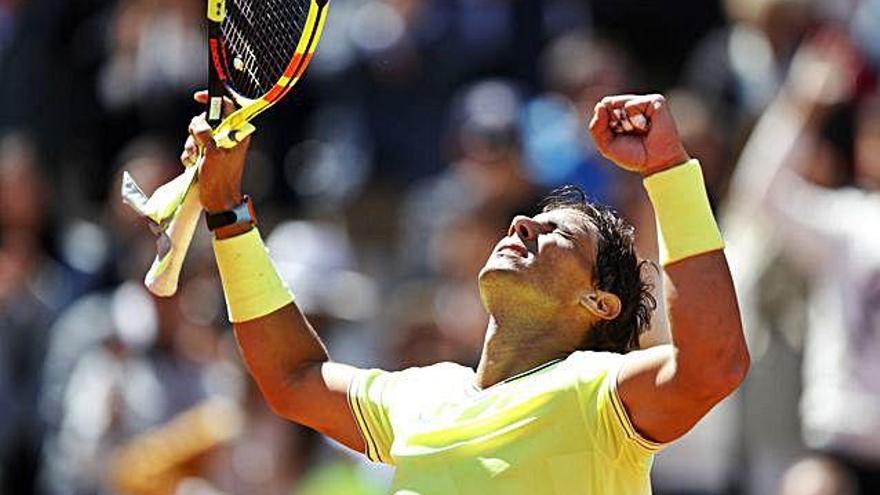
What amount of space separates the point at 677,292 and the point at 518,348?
0.62 metres

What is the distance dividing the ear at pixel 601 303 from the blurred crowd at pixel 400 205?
3.04 meters

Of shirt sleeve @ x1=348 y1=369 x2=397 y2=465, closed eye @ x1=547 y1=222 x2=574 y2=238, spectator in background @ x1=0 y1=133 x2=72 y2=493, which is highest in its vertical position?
closed eye @ x1=547 y1=222 x2=574 y2=238

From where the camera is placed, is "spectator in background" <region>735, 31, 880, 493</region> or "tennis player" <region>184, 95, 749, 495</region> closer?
"tennis player" <region>184, 95, 749, 495</region>

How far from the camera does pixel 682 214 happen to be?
4387mm

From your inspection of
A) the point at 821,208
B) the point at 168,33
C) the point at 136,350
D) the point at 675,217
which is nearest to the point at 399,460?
the point at 675,217

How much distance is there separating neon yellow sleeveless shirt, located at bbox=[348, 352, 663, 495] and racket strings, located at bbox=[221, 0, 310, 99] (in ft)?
3.16

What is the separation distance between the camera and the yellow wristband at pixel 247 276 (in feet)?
17.0

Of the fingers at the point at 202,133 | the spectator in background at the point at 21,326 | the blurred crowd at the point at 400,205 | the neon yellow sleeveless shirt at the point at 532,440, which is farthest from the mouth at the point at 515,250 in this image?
the spectator in background at the point at 21,326

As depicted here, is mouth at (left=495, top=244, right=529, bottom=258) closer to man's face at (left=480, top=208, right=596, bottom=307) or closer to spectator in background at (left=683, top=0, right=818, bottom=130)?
man's face at (left=480, top=208, right=596, bottom=307)

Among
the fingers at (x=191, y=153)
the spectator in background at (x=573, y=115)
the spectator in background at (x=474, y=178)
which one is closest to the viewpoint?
the fingers at (x=191, y=153)

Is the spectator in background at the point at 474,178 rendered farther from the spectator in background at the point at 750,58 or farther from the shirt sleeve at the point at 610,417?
the shirt sleeve at the point at 610,417

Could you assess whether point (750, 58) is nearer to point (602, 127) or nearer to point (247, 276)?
point (247, 276)

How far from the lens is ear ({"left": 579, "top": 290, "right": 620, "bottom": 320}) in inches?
192

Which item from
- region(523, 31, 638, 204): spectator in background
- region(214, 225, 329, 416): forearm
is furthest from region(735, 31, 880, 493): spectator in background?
region(214, 225, 329, 416): forearm
